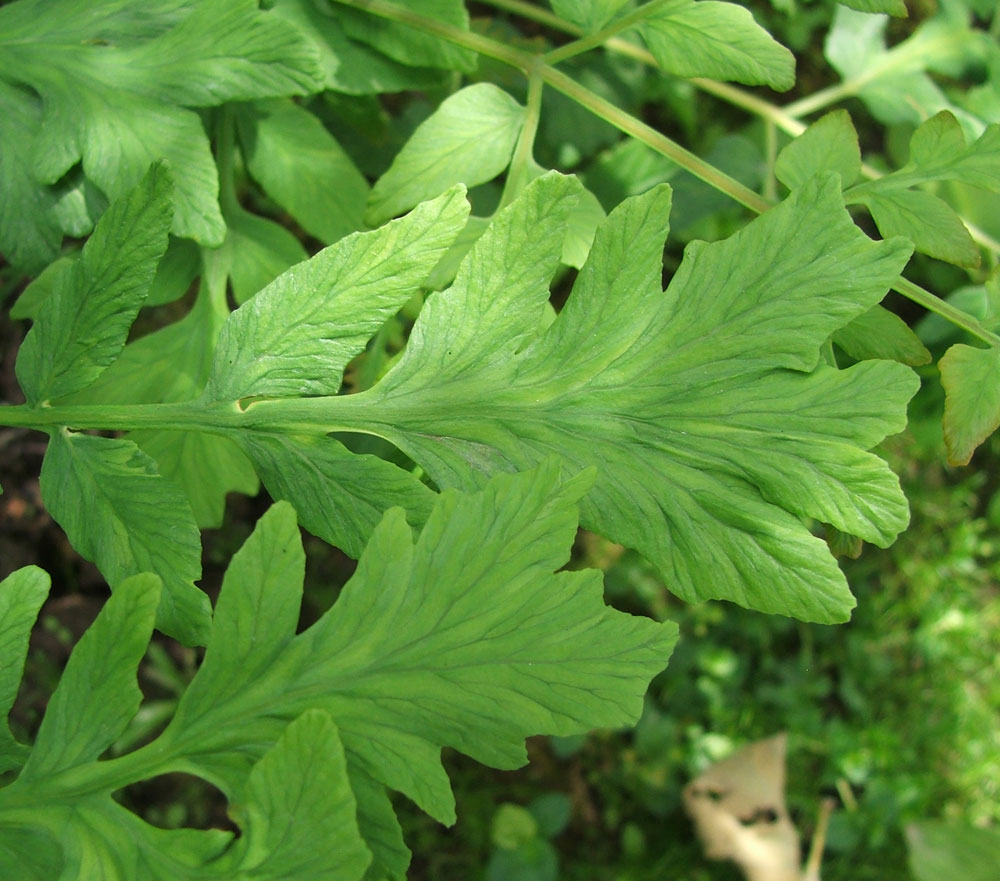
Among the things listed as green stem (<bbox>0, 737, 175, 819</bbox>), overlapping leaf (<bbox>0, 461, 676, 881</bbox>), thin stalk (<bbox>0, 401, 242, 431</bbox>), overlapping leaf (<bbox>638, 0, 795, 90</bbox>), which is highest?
overlapping leaf (<bbox>638, 0, 795, 90</bbox>)

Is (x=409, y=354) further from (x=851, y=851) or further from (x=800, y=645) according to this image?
(x=851, y=851)

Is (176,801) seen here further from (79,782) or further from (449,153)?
(449,153)

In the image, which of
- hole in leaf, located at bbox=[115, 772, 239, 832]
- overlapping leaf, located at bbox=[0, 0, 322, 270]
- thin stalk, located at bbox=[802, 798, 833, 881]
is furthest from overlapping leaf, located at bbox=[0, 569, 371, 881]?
thin stalk, located at bbox=[802, 798, 833, 881]

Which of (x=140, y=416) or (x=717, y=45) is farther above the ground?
(x=717, y=45)

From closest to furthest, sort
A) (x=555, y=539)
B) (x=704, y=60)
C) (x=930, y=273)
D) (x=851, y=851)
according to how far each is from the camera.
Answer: (x=555, y=539) → (x=704, y=60) → (x=930, y=273) → (x=851, y=851)

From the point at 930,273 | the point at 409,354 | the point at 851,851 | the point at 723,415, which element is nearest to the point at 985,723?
the point at 851,851

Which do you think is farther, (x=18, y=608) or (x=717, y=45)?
(x=717, y=45)

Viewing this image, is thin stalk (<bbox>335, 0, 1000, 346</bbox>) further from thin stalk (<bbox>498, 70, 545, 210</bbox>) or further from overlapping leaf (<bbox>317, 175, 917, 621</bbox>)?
overlapping leaf (<bbox>317, 175, 917, 621</bbox>)

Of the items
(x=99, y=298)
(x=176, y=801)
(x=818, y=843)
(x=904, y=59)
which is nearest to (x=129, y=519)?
(x=99, y=298)
